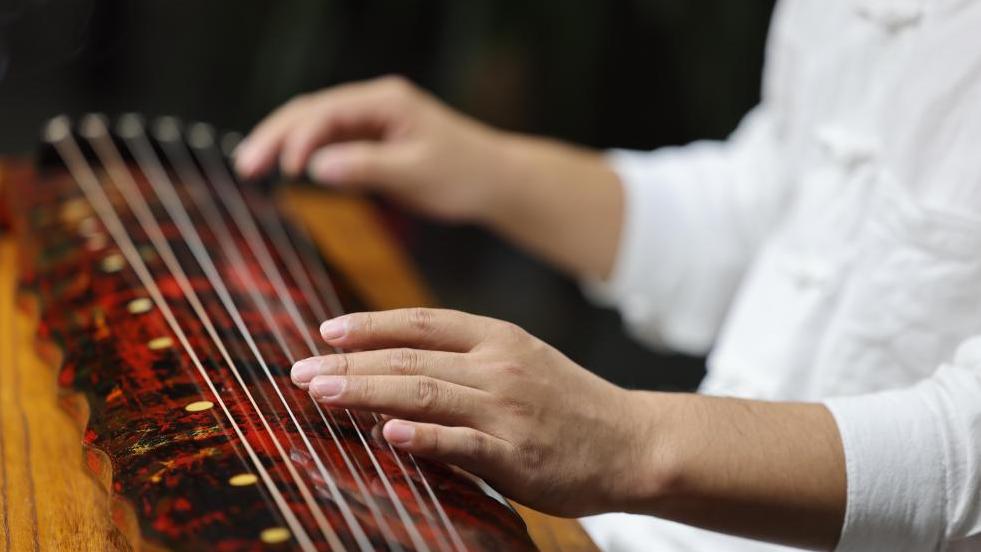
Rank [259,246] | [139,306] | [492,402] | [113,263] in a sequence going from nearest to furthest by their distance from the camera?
[492,402] → [139,306] → [113,263] → [259,246]

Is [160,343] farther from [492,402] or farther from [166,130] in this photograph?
[166,130]

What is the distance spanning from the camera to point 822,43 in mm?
1116

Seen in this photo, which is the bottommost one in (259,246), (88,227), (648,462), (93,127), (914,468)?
(914,468)

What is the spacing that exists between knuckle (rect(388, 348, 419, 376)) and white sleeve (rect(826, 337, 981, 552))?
1.09 feet

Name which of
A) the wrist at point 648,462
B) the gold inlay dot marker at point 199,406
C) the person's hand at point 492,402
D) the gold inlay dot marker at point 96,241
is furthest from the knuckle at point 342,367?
the gold inlay dot marker at point 96,241

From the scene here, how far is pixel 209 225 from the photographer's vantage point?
1.19 metres

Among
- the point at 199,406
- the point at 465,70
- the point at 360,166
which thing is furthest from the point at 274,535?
the point at 465,70

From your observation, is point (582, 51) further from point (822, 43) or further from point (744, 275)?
point (822, 43)

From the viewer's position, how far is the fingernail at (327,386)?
0.69 meters

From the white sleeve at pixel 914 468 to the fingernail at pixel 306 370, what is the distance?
400 millimetres

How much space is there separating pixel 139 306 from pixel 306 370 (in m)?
0.30

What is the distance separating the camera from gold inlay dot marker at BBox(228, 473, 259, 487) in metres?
0.64

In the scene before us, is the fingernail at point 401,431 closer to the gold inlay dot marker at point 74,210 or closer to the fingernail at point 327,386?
the fingernail at point 327,386

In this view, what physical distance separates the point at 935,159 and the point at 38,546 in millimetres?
821
